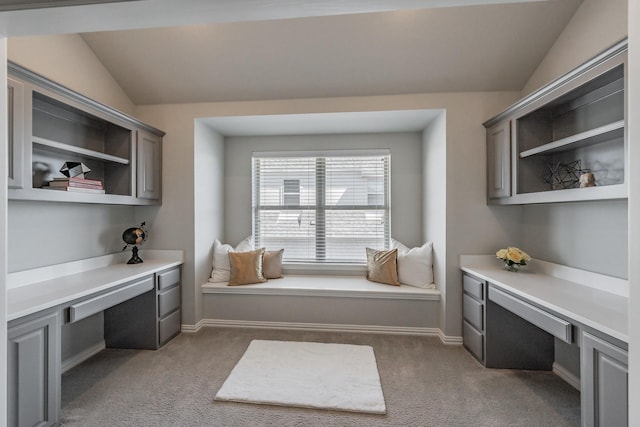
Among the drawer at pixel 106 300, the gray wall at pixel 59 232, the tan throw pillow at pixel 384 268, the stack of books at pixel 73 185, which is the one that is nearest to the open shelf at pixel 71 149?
the stack of books at pixel 73 185

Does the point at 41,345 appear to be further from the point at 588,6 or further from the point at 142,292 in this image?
the point at 588,6

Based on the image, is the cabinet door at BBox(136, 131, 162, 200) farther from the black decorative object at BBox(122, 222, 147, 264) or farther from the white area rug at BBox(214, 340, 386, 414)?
the white area rug at BBox(214, 340, 386, 414)

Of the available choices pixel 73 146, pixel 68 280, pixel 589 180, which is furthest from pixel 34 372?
pixel 589 180

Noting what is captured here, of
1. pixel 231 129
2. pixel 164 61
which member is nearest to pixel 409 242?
pixel 231 129

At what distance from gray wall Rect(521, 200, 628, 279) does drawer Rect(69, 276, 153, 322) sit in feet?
11.6

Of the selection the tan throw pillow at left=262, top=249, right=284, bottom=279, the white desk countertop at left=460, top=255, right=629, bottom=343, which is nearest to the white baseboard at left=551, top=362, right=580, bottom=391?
the white desk countertop at left=460, top=255, right=629, bottom=343

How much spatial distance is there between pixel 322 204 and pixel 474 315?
219cm

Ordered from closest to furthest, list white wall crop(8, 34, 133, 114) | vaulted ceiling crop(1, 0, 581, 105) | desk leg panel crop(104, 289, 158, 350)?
1. white wall crop(8, 34, 133, 114)
2. vaulted ceiling crop(1, 0, 581, 105)
3. desk leg panel crop(104, 289, 158, 350)

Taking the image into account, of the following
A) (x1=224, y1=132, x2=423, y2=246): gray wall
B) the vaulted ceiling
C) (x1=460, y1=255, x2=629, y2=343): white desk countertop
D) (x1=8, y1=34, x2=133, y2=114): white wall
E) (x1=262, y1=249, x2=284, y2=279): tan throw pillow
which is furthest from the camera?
(x1=224, y1=132, x2=423, y2=246): gray wall

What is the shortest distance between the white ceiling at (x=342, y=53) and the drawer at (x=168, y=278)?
6.19 ft

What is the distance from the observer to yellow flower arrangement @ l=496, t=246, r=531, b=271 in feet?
8.79

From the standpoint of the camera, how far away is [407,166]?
394 cm

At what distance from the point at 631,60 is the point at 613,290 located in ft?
5.34

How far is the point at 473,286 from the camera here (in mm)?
2803
